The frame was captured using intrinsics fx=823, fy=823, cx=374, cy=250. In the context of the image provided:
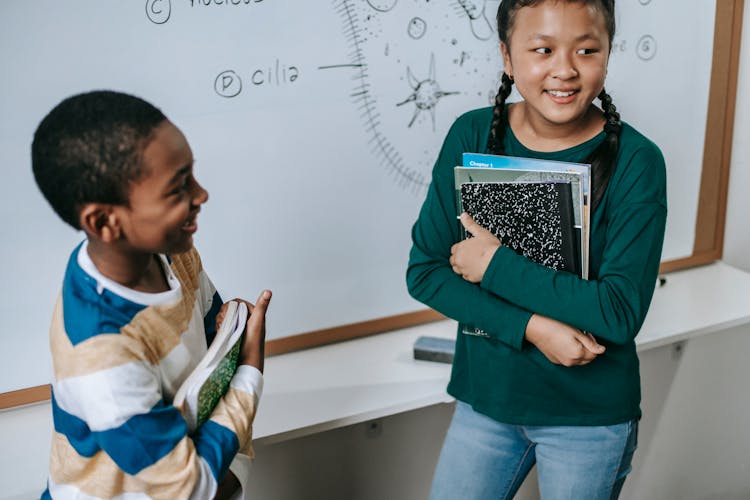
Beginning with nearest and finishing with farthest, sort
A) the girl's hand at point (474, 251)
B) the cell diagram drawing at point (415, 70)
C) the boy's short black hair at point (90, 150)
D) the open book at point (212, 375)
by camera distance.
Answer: the boy's short black hair at point (90, 150) → the open book at point (212, 375) → the girl's hand at point (474, 251) → the cell diagram drawing at point (415, 70)

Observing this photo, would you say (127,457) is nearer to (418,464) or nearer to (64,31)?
(64,31)

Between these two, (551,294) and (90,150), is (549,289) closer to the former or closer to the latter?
(551,294)

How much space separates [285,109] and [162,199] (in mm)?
648

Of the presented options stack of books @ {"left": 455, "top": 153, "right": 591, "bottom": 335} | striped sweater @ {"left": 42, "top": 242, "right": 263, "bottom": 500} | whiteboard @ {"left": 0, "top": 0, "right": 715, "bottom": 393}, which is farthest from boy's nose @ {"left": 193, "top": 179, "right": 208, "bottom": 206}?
whiteboard @ {"left": 0, "top": 0, "right": 715, "bottom": 393}

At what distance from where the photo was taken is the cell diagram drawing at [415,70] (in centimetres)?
155

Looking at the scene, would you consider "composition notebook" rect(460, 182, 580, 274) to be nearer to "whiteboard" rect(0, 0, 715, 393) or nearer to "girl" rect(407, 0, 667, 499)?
"girl" rect(407, 0, 667, 499)

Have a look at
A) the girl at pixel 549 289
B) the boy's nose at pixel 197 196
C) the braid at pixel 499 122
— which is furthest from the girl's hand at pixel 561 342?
the boy's nose at pixel 197 196

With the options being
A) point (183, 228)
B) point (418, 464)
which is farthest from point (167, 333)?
point (418, 464)

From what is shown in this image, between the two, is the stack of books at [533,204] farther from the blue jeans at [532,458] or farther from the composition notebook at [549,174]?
the blue jeans at [532,458]

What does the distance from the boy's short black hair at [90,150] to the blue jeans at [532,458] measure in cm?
68

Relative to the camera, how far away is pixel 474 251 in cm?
118

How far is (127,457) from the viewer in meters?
0.89

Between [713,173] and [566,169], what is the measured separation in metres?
1.06

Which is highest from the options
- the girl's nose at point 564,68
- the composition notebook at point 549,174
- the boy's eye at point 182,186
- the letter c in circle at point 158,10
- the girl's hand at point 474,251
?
the letter c in circle at point 158,10
